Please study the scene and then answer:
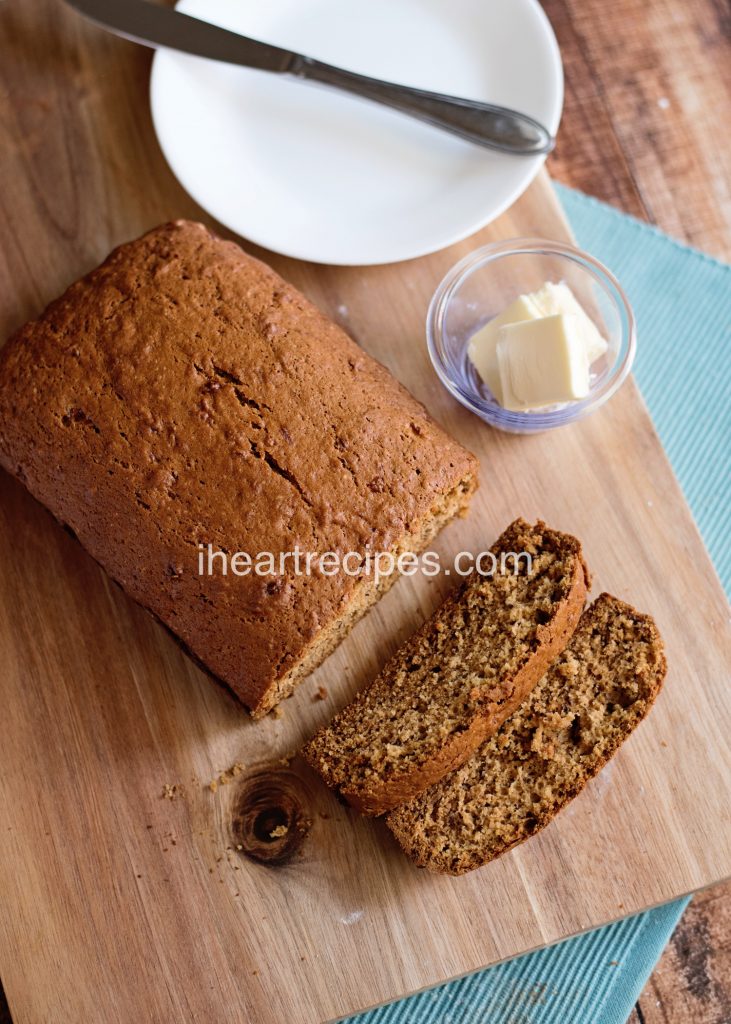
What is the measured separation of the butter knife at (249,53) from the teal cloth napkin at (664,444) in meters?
0.59

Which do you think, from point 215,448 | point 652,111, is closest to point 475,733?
point 215,448

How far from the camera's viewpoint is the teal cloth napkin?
8.64 feet

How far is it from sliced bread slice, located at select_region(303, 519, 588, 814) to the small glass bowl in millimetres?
437

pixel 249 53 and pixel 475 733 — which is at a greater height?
pixel 249 53

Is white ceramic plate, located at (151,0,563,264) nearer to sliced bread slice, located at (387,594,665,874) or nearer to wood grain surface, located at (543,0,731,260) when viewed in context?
wood grain surface, located at (543,0,731,260)

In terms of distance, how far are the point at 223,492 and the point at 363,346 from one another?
779 mm

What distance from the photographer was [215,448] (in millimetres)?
2330

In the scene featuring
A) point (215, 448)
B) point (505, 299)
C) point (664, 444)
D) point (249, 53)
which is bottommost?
point (664, 444)

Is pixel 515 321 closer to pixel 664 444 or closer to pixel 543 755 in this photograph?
pixel 664 444

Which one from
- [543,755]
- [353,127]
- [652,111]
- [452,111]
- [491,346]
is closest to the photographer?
[543,755]

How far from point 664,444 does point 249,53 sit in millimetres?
1739

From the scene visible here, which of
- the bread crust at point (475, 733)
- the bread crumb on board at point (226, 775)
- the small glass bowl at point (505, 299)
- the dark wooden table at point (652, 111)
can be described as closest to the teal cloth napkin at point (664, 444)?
the dark wooden table at point (652, 111)

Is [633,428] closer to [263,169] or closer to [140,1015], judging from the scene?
[263,169]

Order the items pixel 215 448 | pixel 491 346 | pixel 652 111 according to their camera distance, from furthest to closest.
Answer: pixel 652 111 < pixel 491 346 < pixel 215 448
